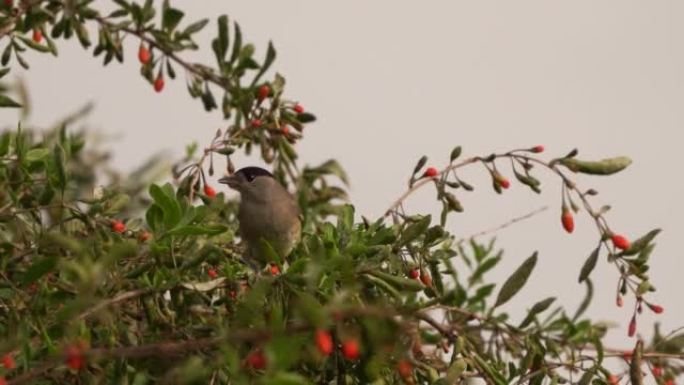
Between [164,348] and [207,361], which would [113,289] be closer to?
[207,361]

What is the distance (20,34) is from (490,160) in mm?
2389

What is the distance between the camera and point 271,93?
5852 millimetres

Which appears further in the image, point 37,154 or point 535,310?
point 37,154

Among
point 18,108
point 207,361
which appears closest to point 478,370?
point 207,361

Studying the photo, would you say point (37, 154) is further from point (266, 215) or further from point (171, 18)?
point (266, 215)

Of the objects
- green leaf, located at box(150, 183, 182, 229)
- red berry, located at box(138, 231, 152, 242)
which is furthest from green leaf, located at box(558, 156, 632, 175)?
red berry, located at box(138, 231, 152, 242)

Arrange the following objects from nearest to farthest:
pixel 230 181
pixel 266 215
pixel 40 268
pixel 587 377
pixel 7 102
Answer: pixel 40 268 < pixel 587 377 < pixel 7 102 < pixel 266 215 < pixel 230 181

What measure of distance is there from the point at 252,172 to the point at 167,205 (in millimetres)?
3618

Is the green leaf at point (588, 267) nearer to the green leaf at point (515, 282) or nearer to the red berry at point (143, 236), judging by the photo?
the green leaf at point (515, 282)

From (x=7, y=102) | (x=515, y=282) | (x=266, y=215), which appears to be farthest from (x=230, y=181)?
(x=515, y=282)

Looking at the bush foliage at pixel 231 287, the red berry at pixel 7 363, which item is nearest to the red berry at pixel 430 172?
the bush foliage at pixel 231 287

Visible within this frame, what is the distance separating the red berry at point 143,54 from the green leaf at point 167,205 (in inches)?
72.8

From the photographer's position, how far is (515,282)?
14.1 ft

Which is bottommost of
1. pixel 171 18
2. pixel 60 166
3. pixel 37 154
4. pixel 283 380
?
pixel 283 380
